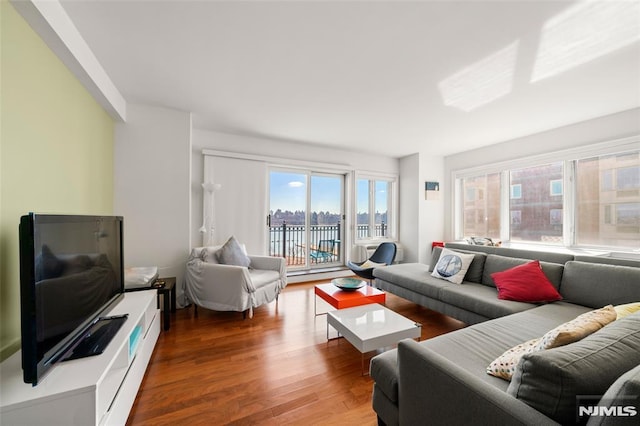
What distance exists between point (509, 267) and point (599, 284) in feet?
2.03

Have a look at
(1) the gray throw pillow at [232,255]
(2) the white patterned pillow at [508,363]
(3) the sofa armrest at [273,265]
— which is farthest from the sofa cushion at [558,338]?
(1) the gray throw pillow at [232,255]

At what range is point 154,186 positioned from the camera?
2943 mm

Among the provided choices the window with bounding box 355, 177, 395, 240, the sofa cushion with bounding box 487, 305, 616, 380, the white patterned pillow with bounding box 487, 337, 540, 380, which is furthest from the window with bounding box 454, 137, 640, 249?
the white patterned pillow with bounding box 487, 337, 540, 380

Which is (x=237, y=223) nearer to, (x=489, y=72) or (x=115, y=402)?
(x=115, y=402)

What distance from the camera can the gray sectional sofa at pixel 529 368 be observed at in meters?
0.68

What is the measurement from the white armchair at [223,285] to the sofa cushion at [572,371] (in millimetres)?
2345

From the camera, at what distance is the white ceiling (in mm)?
1569

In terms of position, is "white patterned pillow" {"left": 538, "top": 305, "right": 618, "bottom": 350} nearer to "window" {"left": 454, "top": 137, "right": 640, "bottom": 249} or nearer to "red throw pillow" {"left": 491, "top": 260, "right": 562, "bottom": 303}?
"red throw pillow" {"left": 491, "top": 260, "right": 562, "bottom": 303}

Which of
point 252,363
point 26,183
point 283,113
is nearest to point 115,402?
point 252,363

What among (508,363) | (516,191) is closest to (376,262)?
(516,191)

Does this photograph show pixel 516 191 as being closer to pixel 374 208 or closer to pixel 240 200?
pixel 374 208

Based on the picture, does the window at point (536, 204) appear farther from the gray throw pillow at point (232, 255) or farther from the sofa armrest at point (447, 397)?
the gray throw pillow at point (232, 255)

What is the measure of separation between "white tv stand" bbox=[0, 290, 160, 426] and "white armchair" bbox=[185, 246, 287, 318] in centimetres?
111

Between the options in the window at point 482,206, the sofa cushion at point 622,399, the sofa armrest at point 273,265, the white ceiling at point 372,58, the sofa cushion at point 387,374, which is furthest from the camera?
the window at point 482,206
